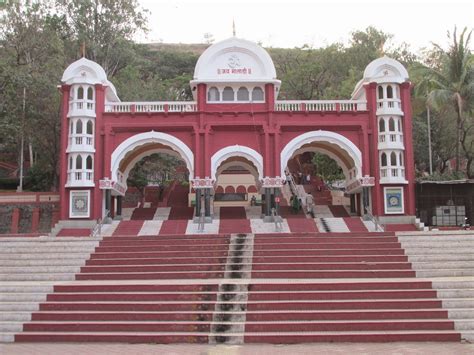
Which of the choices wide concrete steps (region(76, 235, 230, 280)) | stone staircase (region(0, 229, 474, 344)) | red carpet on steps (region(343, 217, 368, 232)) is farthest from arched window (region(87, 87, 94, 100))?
red carpet on steps (region(343, 217, 368, 232))

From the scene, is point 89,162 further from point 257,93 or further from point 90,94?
point 257,93

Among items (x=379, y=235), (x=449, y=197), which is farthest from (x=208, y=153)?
(x=449, y=197)

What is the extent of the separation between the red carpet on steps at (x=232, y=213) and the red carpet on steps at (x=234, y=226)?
345 cm

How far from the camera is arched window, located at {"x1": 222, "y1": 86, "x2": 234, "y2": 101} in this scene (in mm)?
26266

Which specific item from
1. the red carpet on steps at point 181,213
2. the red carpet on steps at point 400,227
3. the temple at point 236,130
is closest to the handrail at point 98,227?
the temple at point 236,130

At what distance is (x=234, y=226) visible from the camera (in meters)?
23.9

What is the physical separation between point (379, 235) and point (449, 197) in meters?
7.33

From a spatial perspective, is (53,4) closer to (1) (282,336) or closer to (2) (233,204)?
(2) (233,204)

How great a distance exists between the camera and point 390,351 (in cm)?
1053

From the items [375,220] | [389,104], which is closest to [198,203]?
[375,220]

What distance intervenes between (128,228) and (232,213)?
7001mm

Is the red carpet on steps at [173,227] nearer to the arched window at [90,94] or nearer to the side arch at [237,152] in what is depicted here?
the side arch at [237,152]

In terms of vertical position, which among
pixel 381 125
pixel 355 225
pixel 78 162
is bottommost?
pixel 355 225

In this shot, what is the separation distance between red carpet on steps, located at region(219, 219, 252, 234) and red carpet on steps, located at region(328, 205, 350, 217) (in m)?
6.17
